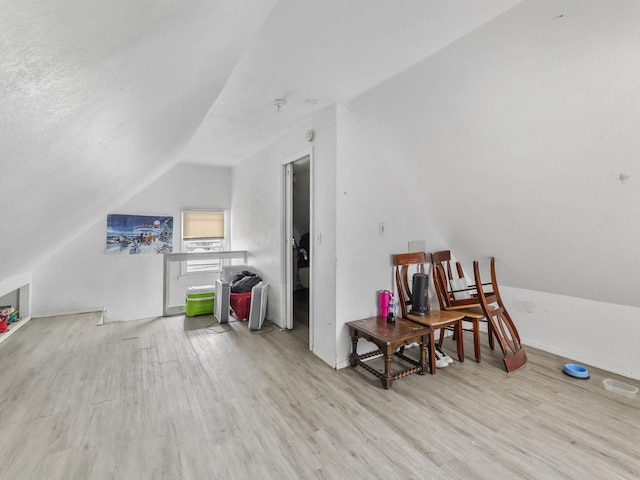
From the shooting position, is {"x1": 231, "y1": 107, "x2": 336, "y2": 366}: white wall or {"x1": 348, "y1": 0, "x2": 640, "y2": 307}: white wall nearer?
{"x1": 348, "y1": 0, "x2": 640, "y2": 307}: white wall

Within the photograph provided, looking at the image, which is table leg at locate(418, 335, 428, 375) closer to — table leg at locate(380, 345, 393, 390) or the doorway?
table leg at locate(380, 345, 393, 390)

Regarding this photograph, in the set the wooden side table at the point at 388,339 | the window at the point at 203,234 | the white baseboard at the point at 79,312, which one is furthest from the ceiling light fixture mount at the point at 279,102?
the white baseboard at the point at 79,312

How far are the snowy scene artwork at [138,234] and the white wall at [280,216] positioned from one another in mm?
1116

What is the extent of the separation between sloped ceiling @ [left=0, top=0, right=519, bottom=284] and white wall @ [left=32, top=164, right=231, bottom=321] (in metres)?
2.15

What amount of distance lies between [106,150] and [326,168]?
5.68 ft

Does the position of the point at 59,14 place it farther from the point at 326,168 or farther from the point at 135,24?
the point at 326,168

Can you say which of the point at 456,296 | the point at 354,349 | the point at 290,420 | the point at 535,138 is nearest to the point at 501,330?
the point at 456,296

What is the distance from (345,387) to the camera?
2.44 metres

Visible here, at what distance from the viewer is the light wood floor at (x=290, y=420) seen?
5.32ft

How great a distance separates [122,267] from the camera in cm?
476

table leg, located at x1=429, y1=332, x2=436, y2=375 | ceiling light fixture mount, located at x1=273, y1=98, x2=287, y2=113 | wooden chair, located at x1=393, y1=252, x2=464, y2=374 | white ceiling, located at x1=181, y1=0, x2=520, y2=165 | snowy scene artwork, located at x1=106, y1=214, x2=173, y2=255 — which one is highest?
ceiling light fixture mount, located at x1=273, y1=98, x2=287, y2=113

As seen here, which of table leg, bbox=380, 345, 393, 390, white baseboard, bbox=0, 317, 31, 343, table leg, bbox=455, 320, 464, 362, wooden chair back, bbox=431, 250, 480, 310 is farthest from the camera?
white baseboard, bbox=0, 317, 31, 343

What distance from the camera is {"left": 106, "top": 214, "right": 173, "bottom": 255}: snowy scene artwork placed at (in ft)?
15.3

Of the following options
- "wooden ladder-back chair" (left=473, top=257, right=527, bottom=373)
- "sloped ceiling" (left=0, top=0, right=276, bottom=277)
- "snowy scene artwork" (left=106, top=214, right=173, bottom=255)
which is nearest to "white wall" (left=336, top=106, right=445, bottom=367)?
"wooden ladder-back chair" (left=473, top=257, right=527, bottom=373)
